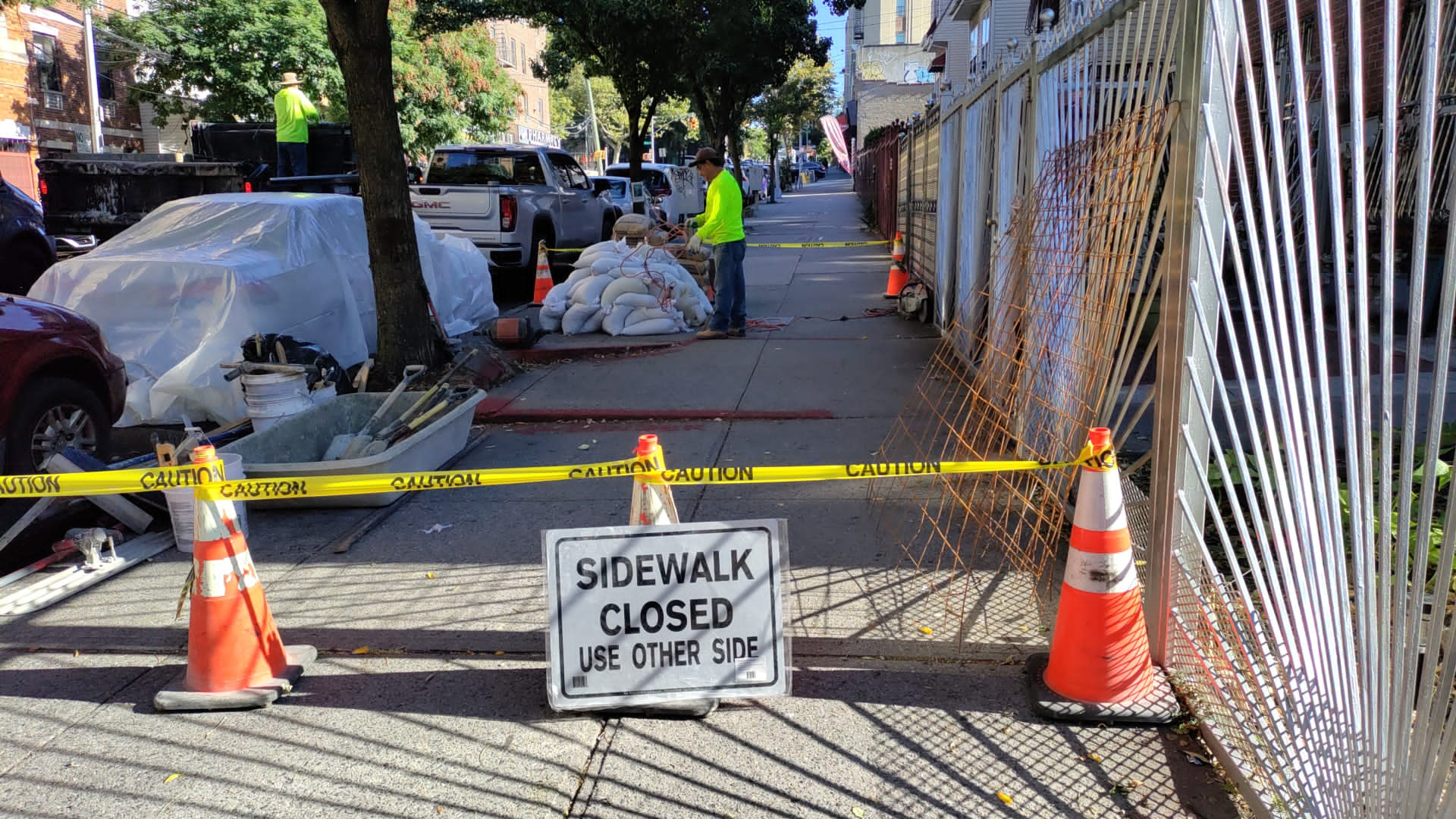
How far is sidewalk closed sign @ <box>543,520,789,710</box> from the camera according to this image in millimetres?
3258

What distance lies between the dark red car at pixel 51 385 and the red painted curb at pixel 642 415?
2291 millimetres

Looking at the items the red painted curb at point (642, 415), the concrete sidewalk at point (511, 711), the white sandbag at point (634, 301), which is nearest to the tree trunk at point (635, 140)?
the white sandbag at point (634, 301)

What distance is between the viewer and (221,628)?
351cm

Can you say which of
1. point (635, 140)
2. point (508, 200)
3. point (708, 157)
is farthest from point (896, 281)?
point (635, 140)

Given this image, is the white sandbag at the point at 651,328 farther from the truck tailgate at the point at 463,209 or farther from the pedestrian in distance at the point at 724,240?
the truck tailgate at the point at 463,209

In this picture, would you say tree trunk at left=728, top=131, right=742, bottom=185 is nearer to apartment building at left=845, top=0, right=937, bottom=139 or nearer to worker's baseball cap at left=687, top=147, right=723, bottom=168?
apartment building at left=845, top=0, right=937, bottom=139

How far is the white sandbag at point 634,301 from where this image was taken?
10453 millimetres

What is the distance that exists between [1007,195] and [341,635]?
184 inches

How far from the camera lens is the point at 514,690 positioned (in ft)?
11.8

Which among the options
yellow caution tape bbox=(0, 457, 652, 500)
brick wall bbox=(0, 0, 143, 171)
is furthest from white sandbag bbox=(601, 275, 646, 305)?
brick wall bbox=(0, 0, 143, 171)

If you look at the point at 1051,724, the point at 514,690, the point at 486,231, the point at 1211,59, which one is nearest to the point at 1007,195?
the point at 1211,59

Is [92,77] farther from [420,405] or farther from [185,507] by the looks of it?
[185,507]

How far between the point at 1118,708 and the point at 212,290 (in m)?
6.89

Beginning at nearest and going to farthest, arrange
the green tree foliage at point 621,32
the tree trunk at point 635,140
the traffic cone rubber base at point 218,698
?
the traffic cone rubber base at point 218,698
the green tree foliage at point 621,32
the tree trunk at point 635,140
